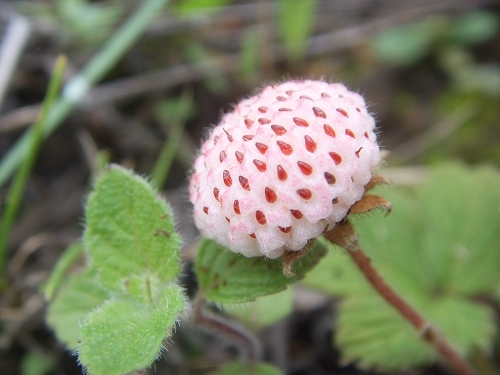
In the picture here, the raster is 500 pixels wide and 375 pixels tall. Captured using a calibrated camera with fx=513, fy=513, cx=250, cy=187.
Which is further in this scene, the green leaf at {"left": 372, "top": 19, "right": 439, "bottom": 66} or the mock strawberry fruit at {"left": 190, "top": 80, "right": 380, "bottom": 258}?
the green leaf at {"left": 372, "top": 19, "right": 439, "bottom": 66}

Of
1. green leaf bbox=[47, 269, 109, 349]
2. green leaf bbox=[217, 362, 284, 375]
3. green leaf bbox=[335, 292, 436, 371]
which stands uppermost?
green leaf bbox=[47, 269, 109, 349]

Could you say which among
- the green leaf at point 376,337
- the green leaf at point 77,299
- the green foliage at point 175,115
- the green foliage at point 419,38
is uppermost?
the green leaf at point 77,299

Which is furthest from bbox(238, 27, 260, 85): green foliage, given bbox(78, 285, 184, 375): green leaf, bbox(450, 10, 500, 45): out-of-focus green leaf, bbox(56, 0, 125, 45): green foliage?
bbox(78, 285, 184, 375): green leaf

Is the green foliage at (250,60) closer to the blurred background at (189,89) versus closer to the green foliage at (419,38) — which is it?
the blurred background at (189,89)

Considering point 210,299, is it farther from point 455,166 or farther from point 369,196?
point 455,166

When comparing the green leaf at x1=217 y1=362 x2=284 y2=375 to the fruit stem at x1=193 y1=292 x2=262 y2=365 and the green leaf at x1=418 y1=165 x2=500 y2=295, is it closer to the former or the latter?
the fruit stem at x1=193 y1=292 x2=262 y2=365

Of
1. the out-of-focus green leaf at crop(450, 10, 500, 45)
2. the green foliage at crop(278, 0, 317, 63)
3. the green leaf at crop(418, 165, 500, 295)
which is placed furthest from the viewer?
the out-of-focus green leaf at crop(450, 10, 500, 45)

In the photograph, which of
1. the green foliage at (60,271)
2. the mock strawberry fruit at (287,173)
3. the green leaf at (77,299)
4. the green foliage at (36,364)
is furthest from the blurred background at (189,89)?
the mock strawberry fruit at (287,173)

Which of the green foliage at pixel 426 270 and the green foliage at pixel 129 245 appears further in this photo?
the green foliage at pixel 426 270

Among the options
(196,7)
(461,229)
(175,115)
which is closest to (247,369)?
(461,229)
